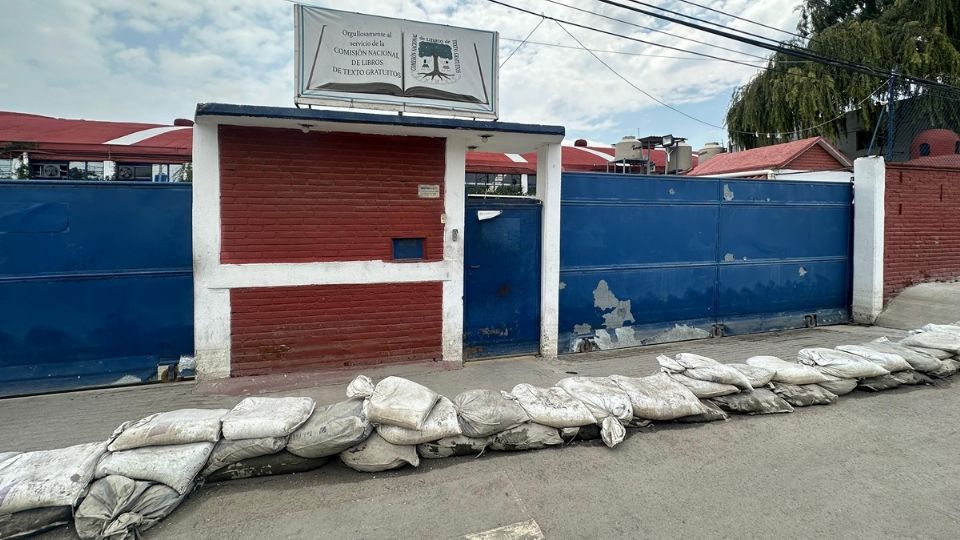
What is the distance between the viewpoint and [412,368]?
567 cm

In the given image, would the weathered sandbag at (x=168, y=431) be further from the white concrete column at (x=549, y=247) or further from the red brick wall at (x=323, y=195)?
the white concrete column at (x=549, y=247)

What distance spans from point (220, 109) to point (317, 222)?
4.68ft

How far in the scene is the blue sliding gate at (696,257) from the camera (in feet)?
21.6

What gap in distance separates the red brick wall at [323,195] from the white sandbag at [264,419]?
2.20 m

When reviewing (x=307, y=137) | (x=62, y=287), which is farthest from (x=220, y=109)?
(x=62, y=287)

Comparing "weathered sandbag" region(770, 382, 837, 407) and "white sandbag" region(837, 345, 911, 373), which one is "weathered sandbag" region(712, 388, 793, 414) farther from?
"white sandbag" region(837, 345, 911, 373)

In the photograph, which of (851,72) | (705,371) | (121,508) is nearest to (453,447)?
(121,508)

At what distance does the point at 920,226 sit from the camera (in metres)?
8.56

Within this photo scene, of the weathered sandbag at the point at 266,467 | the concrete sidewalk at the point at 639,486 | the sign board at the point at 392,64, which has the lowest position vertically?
the concrete sidewalk at the point at 639,486

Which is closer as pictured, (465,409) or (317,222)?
(465,409)

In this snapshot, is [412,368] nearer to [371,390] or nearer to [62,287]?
[371,390]

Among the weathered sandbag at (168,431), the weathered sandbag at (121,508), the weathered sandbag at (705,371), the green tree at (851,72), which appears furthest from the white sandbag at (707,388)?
the green tree at (851,72)

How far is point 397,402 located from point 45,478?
6.53 feet

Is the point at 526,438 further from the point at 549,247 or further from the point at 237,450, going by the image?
the point at 549,247
